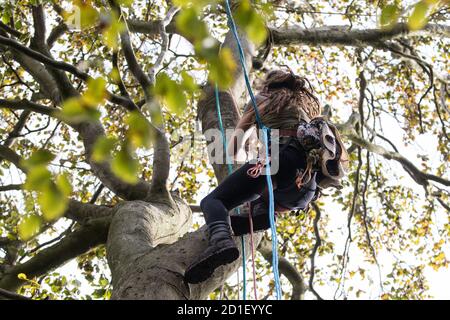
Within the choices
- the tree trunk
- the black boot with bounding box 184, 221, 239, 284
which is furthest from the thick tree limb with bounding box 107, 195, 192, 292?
the black boot with bounding box 184, 221, 239, 284

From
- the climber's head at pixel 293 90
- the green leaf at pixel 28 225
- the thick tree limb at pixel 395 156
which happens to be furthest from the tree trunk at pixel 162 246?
the thick tree limb at pixel 395 156

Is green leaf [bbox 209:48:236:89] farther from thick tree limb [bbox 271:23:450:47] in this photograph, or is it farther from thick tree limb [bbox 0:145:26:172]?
thick tree limb [bbox 271:23:450:47]

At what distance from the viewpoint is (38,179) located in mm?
1235

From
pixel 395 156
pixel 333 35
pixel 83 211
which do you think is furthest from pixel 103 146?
pixel 395 156

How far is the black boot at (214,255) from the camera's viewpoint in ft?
8.45

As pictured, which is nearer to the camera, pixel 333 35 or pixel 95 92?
pixel 95 92

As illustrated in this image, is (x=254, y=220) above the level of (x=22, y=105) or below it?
below

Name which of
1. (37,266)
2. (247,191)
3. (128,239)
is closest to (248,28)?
(247,191)

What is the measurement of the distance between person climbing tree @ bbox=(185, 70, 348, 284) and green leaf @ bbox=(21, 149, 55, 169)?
1491 millimetres

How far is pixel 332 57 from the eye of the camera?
8.11m

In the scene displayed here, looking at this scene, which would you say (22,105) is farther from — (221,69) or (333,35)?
(221,69)

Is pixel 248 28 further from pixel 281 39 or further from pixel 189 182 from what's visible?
pixel 189 182

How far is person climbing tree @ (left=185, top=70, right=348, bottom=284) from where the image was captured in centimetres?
294

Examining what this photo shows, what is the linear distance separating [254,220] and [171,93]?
2041 millimetres
